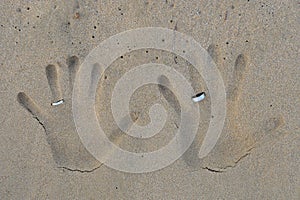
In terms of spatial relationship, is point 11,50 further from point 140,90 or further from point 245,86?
point 245,86

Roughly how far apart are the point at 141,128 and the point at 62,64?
27.4 inches

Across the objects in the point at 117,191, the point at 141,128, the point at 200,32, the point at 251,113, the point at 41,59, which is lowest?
the point at 117,191

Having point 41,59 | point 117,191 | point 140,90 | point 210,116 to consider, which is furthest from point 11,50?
point 210,116

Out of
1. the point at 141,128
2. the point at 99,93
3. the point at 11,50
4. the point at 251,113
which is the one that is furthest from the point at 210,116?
the point at 11,50

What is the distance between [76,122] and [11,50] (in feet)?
2.16

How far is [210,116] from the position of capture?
8.23ft

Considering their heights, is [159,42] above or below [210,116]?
above

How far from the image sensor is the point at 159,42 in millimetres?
2465

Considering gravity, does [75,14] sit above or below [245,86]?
above

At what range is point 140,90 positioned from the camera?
2.50m

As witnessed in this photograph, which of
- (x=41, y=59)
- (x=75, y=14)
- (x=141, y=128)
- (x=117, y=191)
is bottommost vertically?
(x=117, y=191)

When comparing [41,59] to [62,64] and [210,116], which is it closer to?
[62,64]

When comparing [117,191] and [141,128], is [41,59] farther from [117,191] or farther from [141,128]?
[117,191]

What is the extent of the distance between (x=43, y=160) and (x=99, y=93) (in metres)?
0.61
